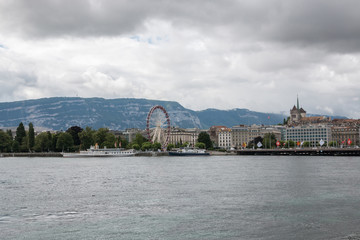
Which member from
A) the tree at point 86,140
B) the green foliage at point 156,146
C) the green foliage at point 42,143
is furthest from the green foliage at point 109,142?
the green foliage at point 42,143

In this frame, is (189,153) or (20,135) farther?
(20,135)

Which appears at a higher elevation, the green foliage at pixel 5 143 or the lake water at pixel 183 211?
the green foliage at pixel 5 143

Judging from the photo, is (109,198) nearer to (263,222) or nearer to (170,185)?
(170,185)

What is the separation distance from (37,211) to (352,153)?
156m

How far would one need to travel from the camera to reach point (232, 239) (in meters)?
24.5

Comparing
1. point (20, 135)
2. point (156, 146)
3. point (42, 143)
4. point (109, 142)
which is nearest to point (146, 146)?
point (156, 146)

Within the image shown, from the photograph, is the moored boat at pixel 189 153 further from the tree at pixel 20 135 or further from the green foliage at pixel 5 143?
the green foliage at pixel 5 143

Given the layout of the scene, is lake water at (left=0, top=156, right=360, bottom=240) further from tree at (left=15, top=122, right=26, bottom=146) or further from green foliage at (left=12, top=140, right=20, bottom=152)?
tree at (left=15, top=122, right=26, bottom=146)

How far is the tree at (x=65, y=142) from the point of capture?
6875 inches

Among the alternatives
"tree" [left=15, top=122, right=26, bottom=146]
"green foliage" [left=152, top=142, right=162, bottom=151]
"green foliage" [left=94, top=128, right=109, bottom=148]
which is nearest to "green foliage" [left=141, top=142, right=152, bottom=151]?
"green foliage" [left=152, top=142, right=162, bottom=151]

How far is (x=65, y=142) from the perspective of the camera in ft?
574

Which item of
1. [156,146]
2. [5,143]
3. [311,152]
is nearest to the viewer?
[156,146]

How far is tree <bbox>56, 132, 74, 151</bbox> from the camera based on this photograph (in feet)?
573

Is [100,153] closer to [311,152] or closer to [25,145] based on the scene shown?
[25,145]
